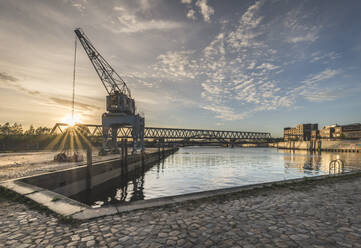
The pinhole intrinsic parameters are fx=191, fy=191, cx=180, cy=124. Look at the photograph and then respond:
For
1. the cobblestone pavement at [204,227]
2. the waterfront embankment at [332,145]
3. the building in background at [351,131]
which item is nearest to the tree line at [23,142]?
the cobblestone pavement at [204,227]

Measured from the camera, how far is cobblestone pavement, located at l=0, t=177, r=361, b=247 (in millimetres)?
4875

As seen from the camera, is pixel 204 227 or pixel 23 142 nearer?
pixel 204 227

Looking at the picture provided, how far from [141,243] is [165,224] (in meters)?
1.25

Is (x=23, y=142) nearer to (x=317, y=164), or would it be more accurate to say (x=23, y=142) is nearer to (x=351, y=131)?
(x=317, y=164)

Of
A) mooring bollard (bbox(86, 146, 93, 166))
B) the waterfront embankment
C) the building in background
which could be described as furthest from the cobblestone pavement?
the building in background

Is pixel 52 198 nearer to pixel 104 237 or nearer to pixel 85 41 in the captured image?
pixel 104 237

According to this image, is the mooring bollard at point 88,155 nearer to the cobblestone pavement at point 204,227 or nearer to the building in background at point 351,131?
the cobblestone pavement at point 204,227

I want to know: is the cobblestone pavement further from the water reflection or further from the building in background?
the building in background

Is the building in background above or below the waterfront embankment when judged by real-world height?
above

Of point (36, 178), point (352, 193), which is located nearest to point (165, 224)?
point (352, 193)

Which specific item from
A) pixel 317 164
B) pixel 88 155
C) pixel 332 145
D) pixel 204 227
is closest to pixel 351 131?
pixel 332 145

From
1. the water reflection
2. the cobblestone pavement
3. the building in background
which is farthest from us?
the building in background

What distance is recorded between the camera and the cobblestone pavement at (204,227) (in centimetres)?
488

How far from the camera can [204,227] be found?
5766mm
